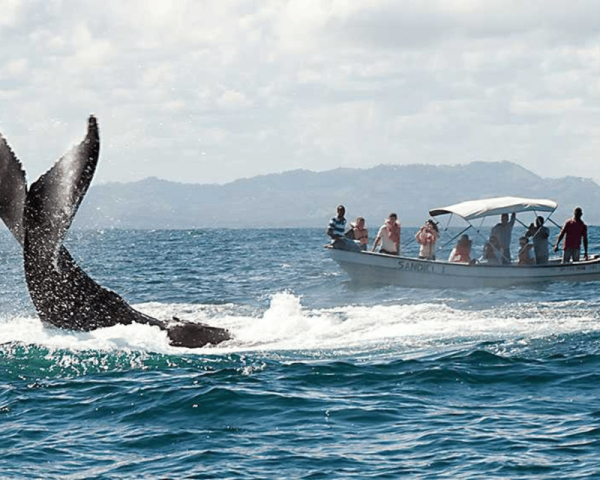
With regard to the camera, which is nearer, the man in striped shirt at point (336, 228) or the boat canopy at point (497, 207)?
the boat canopy at point (497, 207)

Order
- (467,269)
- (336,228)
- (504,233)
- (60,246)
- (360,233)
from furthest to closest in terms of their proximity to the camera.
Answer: (360,233) < (336,228) < (504,233) < (467,269) < (60,246)

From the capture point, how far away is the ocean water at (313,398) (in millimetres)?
8773

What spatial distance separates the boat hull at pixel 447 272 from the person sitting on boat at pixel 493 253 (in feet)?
2.29

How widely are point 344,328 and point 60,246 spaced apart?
5103 millimetres

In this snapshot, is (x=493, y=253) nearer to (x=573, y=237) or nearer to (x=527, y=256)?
(x=527, y=256)

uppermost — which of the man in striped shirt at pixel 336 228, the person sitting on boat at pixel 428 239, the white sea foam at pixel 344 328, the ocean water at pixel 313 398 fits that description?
the man in striped shirt at pixel 336 228

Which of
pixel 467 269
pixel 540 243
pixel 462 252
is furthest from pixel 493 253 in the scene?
pixel 540 243

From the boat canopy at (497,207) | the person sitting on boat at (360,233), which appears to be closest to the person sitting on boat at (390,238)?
the person sitting on boat at (360,233)

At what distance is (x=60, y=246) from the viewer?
492 inches

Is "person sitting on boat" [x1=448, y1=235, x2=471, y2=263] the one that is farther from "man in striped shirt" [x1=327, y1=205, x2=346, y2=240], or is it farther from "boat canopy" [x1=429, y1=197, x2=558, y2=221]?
"man in striped shirt" [x1=327, y1=205, x2=346, y2=240]

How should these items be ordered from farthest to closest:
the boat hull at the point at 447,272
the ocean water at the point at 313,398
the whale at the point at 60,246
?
the boat hull at the point at 447,272 → the whale at the point at 60,246 → the ocean water at the point at 313,398

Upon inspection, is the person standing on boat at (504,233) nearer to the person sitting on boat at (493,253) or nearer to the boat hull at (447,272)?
the person sitting on boat at (493,253)

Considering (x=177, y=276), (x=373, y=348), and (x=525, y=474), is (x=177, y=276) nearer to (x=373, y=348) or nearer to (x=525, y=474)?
(x=373, y=348)

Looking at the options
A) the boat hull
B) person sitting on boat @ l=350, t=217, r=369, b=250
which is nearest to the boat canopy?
the boat hull
